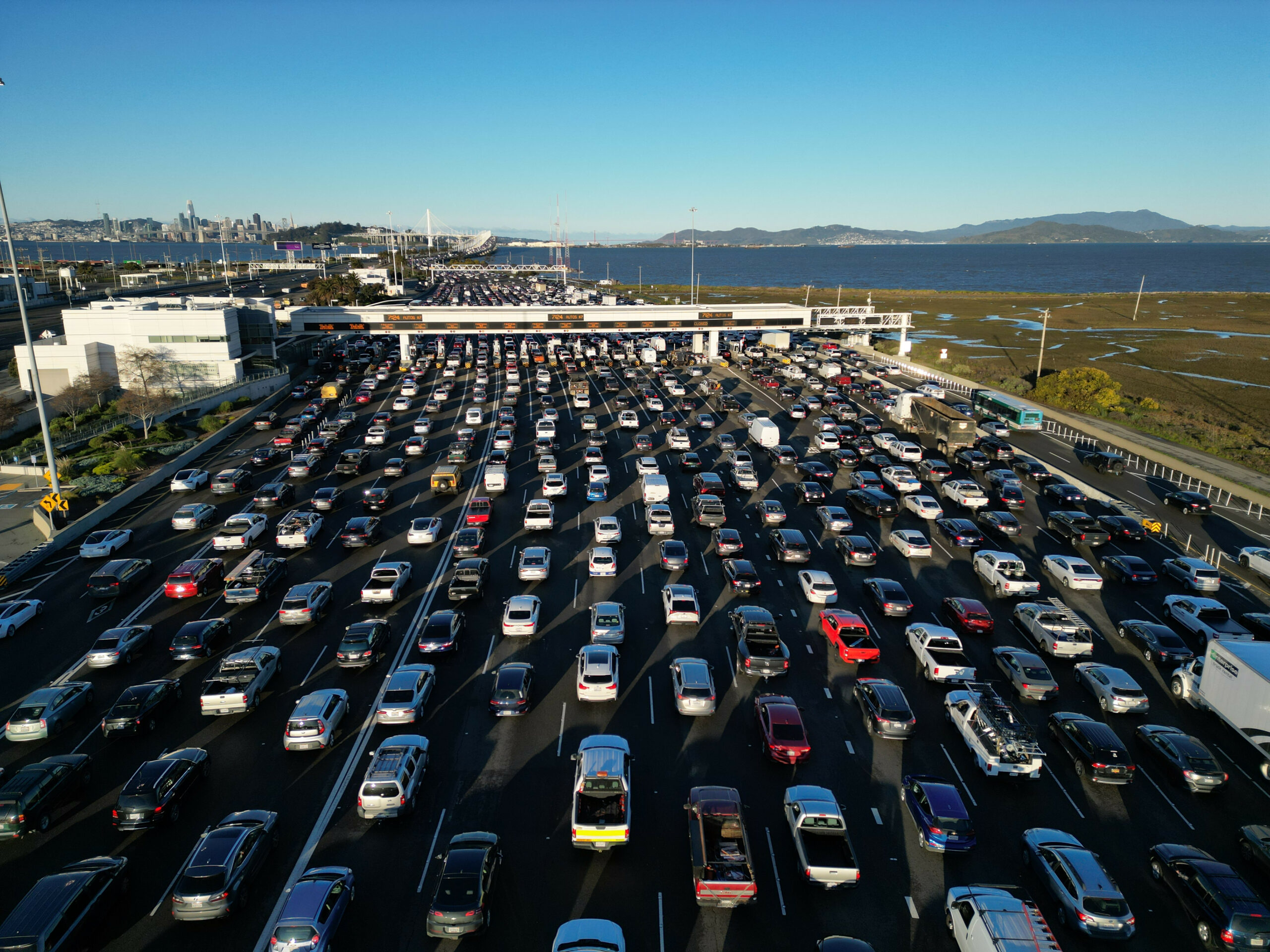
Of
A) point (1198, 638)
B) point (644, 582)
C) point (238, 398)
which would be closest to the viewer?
point (1198, 638)

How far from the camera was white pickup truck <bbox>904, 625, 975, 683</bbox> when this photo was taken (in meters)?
24.3

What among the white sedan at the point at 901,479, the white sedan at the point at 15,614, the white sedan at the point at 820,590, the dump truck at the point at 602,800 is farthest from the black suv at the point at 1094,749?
the white sedan at the point at 15,614

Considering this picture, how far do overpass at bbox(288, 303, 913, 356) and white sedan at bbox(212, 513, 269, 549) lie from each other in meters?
44.1

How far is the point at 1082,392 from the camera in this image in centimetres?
6519

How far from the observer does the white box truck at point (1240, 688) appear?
68.2 feet

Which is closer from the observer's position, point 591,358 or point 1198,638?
point 1198,638

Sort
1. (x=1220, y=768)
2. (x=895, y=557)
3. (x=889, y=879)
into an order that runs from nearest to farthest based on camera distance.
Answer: (x=889, y=879), (x=1220, y=768), (x=895, y=557)

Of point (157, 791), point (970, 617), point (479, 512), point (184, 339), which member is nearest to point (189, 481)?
point (479, 512)

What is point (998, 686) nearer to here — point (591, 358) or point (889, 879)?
point (889, 879)

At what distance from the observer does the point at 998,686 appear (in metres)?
24.6

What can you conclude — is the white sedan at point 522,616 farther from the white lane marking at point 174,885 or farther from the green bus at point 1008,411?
the green bus at point 1008,411

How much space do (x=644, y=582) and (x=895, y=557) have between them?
515 inches

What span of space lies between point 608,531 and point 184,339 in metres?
55.3

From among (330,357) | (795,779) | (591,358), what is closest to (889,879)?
(795,779)
